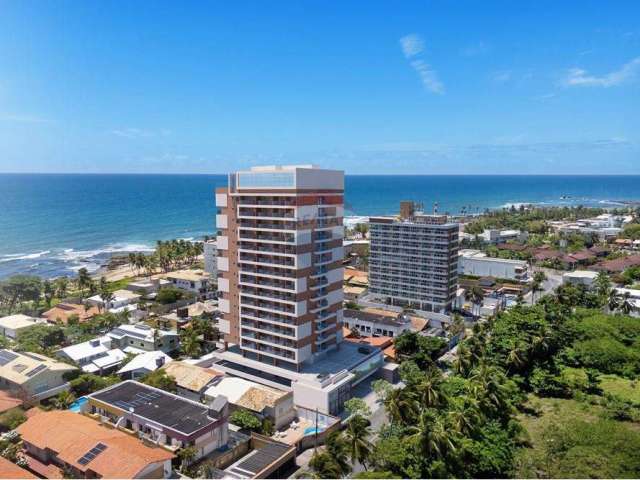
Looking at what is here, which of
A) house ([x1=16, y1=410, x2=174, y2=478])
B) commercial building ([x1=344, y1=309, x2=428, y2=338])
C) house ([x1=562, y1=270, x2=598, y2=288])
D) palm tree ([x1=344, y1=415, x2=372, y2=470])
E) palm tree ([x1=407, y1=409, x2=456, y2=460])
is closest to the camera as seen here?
house ([x1=16, y1=410, x2=174, y2=478])

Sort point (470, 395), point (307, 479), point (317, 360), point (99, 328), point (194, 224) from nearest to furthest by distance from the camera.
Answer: point (307, 479) → point (470, 395) → point (317, 360) → point (99, 328) → point (194, 224)

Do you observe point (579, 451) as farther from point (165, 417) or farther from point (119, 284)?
point (119, 284)

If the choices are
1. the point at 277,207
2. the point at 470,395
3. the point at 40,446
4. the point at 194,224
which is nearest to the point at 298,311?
the point at 277,207

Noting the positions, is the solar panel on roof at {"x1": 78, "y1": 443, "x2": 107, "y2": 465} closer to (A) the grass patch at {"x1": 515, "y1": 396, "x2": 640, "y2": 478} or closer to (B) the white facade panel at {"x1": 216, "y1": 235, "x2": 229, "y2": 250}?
(B) the white facade panel at {"x1": 216, "y1": 235, "x2": 229, "y2": 250}

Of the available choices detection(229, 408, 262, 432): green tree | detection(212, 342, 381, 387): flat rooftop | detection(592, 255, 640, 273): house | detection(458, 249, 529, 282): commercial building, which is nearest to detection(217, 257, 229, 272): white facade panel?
detection(212, 342, 381, 387): flat rooftop

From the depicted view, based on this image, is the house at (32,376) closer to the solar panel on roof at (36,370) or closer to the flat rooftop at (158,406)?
the solar panel on roof at (36,370)

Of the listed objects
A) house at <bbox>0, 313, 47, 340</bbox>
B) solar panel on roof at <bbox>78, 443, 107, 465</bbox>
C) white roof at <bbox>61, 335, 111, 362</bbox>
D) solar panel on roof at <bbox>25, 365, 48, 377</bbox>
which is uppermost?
solar panel on roof at <bbox>25, 365, 48, 377</bbox>

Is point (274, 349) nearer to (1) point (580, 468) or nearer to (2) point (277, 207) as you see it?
(2) point (277, 207)
